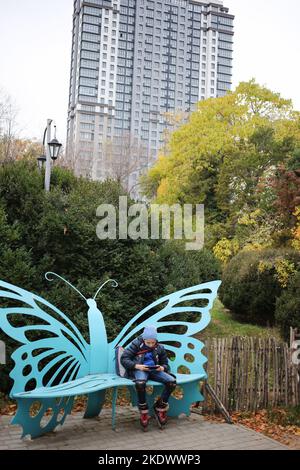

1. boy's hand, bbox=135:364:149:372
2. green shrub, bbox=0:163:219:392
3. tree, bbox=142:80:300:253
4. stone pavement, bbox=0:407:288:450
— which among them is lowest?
stone pavement, bbox=0:407:288:450

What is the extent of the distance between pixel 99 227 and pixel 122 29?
116505mm

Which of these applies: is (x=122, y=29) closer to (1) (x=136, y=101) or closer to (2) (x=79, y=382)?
(1) (x=136, y=101)

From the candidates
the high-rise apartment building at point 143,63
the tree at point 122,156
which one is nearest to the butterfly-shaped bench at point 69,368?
the tree at point 122,156

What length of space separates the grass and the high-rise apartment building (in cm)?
8600

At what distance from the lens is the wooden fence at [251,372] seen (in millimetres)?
7453

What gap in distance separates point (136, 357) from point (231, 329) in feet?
25.9

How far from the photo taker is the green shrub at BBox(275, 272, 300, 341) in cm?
1048

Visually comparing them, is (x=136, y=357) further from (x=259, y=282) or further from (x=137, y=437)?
(x=259, y=282)

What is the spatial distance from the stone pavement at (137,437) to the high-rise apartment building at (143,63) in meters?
94.3

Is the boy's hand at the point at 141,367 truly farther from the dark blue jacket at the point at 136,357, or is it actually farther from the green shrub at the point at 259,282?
the green shrub at the point at 259,282

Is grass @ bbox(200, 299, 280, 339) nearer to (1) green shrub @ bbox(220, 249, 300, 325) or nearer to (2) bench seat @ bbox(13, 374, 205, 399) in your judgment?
(1) green shrub @ bbox(220, 249, 300, 325)

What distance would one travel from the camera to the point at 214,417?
23.9 ft

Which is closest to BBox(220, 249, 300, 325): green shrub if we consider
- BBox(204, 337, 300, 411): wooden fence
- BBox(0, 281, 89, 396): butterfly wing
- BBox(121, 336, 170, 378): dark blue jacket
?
BBox(204, 337, 300, 411): wooden fence

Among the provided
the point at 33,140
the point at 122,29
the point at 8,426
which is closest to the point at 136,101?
the point at 122,29
